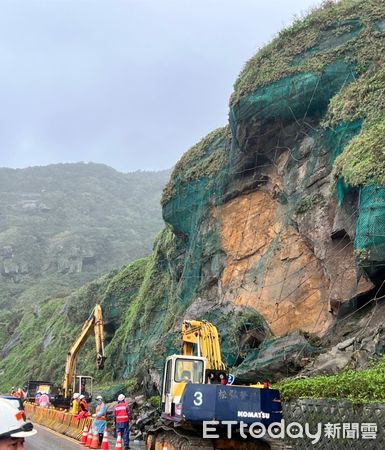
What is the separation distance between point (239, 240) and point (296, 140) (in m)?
5.05

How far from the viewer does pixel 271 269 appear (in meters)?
21.9

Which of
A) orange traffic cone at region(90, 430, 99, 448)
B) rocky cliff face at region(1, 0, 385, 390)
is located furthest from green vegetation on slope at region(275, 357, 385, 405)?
orange traffic cone at region(90, 430, 99, 448)

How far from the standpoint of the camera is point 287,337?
17.6m

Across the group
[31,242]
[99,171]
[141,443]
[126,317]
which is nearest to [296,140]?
[141,443]

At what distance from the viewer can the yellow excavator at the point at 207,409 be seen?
34.6ft

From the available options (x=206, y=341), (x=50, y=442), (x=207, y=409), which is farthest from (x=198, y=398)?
(x=50, y=442)

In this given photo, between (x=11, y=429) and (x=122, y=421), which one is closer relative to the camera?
(x=11, y=429)

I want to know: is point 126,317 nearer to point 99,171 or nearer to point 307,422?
point 307,422

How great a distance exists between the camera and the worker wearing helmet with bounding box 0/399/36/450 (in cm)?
325

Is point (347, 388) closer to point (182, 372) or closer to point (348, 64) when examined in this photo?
point (182, 372)

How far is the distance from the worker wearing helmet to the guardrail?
14278 mm

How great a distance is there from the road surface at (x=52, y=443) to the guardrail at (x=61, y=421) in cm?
35

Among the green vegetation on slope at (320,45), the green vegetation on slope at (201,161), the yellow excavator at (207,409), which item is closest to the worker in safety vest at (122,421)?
the yellow excavator at (207,409)

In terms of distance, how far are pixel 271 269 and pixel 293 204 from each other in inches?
106
